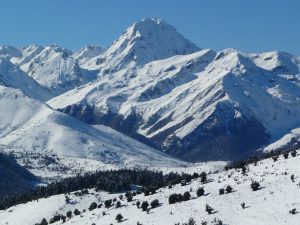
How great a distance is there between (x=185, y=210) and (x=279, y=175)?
17.9 m

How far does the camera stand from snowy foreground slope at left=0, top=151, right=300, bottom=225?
9775 cm

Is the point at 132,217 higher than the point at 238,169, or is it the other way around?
the point at 238,169

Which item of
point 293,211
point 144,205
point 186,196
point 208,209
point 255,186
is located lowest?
point 144,205

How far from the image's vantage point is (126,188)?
18288 cm

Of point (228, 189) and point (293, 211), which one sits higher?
point (228, 189)

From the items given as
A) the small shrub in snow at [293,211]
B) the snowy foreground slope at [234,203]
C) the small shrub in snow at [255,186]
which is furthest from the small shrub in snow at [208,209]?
the small shrub in snow at [293,211]

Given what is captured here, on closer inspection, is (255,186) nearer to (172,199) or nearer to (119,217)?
(172,199)

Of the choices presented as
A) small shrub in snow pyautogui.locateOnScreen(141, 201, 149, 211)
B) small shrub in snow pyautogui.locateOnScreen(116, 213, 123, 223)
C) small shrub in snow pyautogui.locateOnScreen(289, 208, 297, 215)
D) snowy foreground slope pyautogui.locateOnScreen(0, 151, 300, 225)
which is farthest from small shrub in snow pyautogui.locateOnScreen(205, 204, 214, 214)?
small shrub in snow pyautogui.locateOnScreen(116, 213, 123, 223)

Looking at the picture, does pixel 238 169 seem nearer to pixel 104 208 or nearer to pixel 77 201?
pixel 104 208

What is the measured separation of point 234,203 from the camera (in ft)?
348

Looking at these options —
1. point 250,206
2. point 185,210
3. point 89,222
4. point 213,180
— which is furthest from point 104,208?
point 250,206

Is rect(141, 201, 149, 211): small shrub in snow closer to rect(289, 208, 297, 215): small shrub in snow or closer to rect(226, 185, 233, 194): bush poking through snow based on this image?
rect(226, 185, 233, 194): bush poking through snow

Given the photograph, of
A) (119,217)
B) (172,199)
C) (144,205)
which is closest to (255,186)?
(172,199)

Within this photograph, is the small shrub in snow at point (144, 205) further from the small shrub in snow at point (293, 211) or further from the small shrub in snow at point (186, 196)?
the small shrub in snow at point (293, 211)
